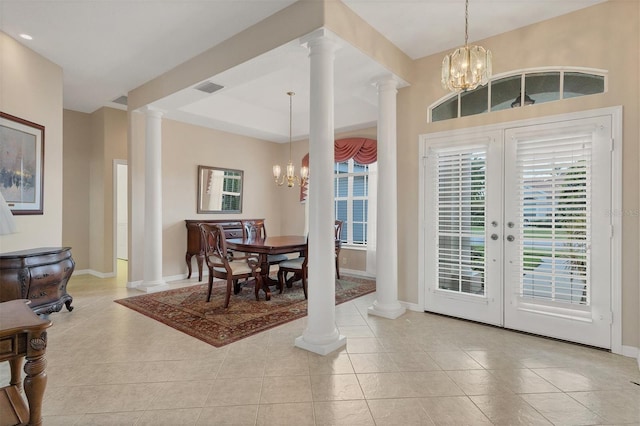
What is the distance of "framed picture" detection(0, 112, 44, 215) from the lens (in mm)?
3385

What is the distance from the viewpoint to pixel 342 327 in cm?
335

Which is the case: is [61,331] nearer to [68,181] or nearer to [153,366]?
[153,366]

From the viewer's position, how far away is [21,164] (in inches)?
142

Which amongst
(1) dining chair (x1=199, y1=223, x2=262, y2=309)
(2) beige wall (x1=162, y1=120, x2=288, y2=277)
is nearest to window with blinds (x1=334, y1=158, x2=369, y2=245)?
(2) beige wall (x1=162, y1=120, x2=288, y2=277)

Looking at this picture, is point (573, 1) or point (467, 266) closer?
point (573, 1)

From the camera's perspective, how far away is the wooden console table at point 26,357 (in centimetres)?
125

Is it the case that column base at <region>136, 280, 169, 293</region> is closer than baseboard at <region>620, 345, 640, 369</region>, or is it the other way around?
baseboard at <region>620, 345, 640, 369</region>

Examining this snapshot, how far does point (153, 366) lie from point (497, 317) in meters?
3.11

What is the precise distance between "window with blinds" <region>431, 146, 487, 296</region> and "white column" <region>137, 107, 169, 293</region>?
12.6 ft

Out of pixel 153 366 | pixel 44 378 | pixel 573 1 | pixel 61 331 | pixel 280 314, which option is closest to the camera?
pixel 44 378

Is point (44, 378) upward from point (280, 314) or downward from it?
upward

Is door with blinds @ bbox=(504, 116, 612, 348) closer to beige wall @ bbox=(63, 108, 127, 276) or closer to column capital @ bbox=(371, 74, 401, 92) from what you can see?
column capital @ bbox=(371, 74, 401, 92)

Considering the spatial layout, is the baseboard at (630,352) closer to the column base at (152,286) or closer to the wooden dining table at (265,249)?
the wooden dining table at (265,249)

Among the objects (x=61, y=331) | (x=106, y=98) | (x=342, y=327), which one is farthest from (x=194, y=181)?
(x=342, y=327)
